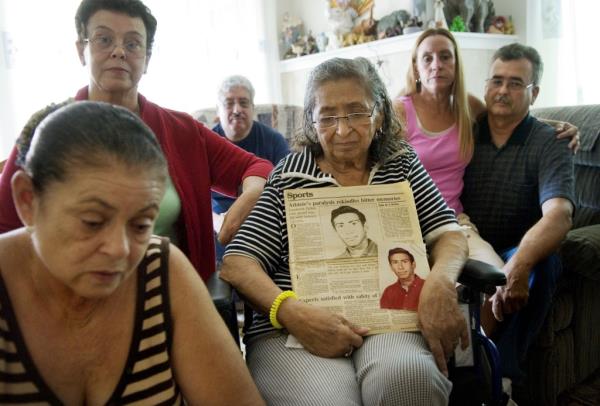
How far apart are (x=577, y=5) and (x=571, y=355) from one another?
2168mm

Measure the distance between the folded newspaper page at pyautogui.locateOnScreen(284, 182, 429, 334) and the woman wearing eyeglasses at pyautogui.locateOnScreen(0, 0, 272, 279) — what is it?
0.20 m

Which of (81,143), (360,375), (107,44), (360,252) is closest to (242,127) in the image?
(107,44)

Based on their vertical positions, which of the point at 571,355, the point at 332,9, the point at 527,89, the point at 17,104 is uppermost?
the point at 332,9

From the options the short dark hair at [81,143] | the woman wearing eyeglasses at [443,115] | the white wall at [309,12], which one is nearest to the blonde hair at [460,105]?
the woman wearing eyeglasses at [443,115]

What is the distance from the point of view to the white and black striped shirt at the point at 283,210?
1.32m

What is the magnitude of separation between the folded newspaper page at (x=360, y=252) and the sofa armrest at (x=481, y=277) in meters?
0.11

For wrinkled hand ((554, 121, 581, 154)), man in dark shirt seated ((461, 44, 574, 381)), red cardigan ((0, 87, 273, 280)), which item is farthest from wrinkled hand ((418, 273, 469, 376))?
wrinkled hand ((554, 121, 581, 154))

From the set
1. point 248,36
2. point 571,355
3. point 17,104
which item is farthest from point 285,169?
point 248,36

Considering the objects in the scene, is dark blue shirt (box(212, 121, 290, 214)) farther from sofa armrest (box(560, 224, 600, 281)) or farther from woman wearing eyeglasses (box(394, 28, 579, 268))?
sofa armrest (box(560, 224, 600, 281))

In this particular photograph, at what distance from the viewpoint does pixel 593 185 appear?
7.00 feet

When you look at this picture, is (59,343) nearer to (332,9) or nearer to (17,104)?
(17,104)

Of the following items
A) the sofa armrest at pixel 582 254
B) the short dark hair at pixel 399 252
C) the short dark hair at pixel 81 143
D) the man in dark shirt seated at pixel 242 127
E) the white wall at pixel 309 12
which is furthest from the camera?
the white wall at pixel 309 12

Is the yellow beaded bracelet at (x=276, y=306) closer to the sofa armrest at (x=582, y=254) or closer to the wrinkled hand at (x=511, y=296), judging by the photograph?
the wrinkled hand at (x=511, y=296)

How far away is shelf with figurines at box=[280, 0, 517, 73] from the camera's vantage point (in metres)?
3.36
